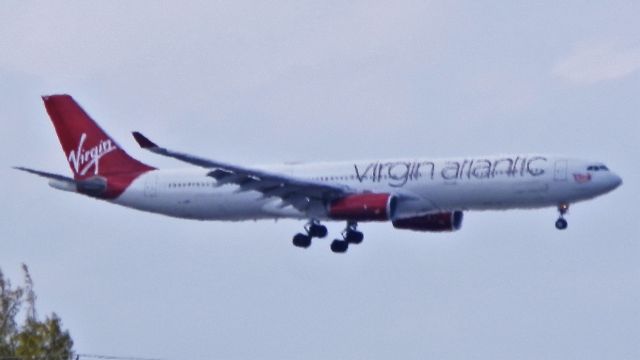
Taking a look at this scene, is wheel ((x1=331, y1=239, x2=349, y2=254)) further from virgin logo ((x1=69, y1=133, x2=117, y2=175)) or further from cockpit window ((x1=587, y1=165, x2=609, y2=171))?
virgin logo ((x1=69, y1=133, x2=117, y2=175))

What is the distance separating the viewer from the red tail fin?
375 feet

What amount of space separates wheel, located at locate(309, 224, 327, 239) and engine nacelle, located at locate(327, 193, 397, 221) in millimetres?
2609

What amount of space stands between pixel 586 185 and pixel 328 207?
1151cm

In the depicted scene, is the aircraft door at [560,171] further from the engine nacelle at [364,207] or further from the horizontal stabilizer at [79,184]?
the horizontal stabilizer at [79,184]

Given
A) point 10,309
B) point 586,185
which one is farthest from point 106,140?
point 10,309

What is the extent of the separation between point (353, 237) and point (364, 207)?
5.87 meters

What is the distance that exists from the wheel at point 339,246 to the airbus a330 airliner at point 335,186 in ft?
0.15

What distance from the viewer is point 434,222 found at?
354 ft

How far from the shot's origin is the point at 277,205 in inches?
4188

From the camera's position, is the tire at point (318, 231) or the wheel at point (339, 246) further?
the wheel at point (339, 246)

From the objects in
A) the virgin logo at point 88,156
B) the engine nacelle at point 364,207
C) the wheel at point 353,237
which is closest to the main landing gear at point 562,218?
the engine nacelle at point 364,207

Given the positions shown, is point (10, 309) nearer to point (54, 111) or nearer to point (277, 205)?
point (277, 205)

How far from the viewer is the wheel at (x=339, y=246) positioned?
106 metres

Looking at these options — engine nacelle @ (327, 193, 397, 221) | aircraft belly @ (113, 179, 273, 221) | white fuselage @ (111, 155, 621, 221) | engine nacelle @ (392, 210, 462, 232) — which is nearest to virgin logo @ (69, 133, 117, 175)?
aircraft belly @ (113, 179, 273, 221)
